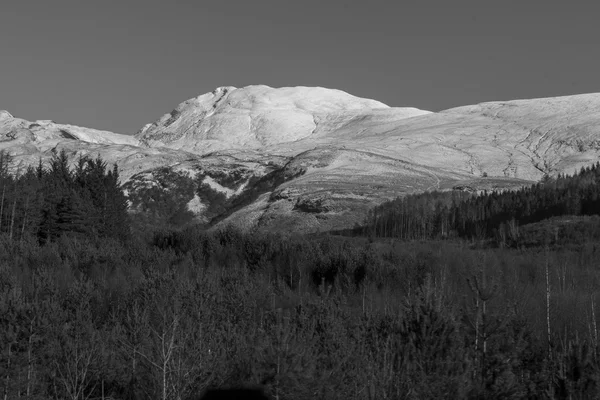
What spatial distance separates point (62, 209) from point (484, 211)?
86.8 metres

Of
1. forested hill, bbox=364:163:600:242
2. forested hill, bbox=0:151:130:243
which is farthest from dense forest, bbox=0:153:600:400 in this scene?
forested hill, bbox=364:163:600:242

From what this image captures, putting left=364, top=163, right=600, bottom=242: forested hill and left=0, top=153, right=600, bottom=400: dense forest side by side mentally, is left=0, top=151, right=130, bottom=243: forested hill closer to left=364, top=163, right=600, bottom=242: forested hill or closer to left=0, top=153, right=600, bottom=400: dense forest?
left=0, top=153, right=600, bottom=400: dense forest

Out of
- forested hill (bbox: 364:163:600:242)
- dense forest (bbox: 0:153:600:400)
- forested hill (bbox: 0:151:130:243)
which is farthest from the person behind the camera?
forested hill (bbox: 364:163:600:242)

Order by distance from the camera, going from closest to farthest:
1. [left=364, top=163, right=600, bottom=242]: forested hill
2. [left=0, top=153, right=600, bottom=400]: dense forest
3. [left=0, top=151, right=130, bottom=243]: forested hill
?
[left=0, top=153, right=600, bottom=400]: dense forest < [left=0, top=151, right=130, bottom=243]: forested hill < [left=364, top=163, right=600, bottom=242]: forested hill

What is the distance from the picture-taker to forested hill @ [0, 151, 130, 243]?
78750 mm

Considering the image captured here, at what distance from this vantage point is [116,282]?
54.1m

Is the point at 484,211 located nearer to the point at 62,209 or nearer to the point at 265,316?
the point at 62,209

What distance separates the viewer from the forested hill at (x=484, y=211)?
138 meters

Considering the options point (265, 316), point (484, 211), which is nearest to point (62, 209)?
point (265, 316)

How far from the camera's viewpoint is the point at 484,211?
147 m

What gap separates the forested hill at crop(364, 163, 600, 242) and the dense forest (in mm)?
42825

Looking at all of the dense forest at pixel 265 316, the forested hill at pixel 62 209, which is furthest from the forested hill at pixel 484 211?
the forested hill at pixel 62 209

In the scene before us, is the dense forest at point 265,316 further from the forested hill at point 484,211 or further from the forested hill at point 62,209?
the forested hill at point 484,211

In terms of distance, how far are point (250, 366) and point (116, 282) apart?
29.2 m
